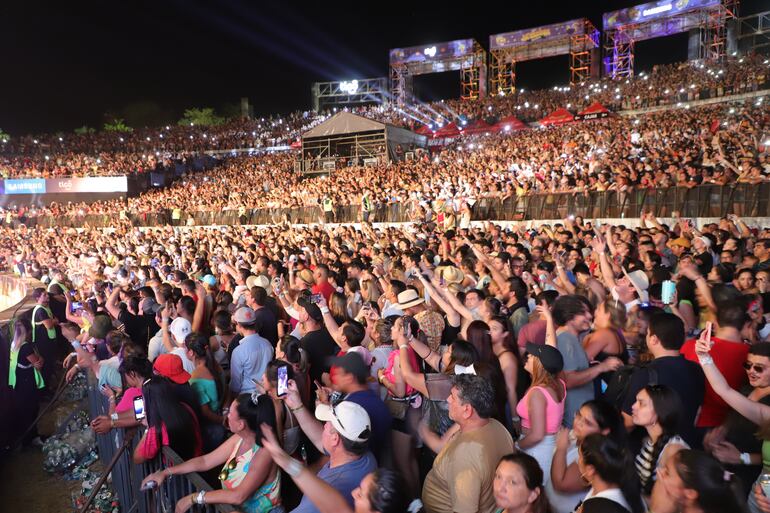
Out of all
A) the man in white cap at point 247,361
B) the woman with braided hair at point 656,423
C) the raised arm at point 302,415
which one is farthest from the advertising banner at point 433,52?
the raised arm at point 302,415

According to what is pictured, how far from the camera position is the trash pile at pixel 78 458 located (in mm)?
5418

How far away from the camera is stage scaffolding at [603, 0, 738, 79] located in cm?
4312

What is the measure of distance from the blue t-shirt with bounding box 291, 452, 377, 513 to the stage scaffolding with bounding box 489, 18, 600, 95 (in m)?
49.1

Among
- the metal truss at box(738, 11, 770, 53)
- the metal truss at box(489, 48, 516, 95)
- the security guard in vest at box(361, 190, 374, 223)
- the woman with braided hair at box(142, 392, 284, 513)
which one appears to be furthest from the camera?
the metal truss at box(489, 48, 516, 95)

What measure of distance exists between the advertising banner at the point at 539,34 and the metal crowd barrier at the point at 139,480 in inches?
2092

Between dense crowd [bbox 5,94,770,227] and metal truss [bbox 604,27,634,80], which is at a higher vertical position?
metal truss [bbox 604,27,634,80]

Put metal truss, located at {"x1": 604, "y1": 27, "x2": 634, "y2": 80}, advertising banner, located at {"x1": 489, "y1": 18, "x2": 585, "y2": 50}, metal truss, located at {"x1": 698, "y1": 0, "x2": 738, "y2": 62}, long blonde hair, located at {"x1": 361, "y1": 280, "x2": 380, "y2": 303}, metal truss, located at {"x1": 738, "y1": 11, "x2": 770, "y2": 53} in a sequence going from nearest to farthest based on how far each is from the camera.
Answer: long blonde hair, located at {"x1": 361, "y1": 280, "x2": 380, "y2": 303}
metal truss, located at {"x1": 738, "y1": 11, "x2": 770, "y2": 53}
metal truss, located at {"x1": 698, "y1": 0, "x2": 738, "y2": 62}
advertising banner, located at {"x1": 489, "y1": 18, "x2": 585, "y2": 50}
metal truss, located at {"x1": 604, "y1": 27, "x2": 634, "y2": 80}

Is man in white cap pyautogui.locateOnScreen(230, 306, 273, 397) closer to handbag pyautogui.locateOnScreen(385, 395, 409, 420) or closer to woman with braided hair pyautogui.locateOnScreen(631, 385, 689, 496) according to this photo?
handbag pyautogui.locateOnScreen(385, 395, 409, 420)

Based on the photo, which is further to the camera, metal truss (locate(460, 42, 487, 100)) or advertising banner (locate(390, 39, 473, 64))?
advertising banner (locate(390, 39, 473, 64))

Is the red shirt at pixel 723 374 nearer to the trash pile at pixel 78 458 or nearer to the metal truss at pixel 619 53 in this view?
the trash pile at pixel 78 458

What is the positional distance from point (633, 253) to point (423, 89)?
286ft

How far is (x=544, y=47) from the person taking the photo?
170 feet

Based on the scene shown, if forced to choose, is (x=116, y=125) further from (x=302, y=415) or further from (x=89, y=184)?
(x=302, y=415)

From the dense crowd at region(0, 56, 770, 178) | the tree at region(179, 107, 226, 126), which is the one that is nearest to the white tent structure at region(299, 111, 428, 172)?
the dense crowd at region(0, 56, 770, 178)
